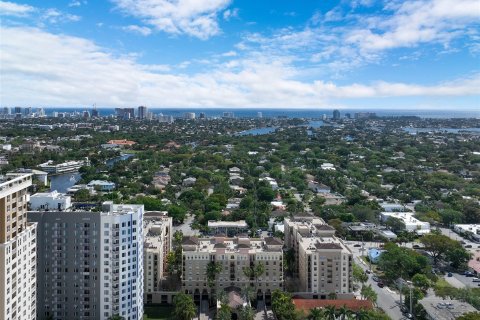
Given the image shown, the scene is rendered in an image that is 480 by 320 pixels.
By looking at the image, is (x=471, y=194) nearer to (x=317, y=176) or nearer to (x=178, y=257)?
(x=317, y=176)

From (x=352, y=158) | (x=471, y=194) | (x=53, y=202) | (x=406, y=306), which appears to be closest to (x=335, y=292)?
(x=406, y=306)

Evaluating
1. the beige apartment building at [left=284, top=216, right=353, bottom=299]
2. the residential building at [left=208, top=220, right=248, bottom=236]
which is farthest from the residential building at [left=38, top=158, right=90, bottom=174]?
the beige apartment building at [left=284, top=216, right=353, bottom=299]

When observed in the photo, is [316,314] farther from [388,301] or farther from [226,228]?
[226,228]

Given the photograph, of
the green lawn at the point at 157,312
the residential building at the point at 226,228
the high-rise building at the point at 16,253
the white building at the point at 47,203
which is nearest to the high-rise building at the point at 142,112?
the residential building at the point at 226,228

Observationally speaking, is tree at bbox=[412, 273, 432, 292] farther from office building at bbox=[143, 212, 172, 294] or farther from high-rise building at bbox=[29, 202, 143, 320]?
high-rise building at bbox=[29, 202, 143, 320]

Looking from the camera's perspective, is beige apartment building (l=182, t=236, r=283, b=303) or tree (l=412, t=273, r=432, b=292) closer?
beige apartment building (l=182, t=236, r=283, b=303)

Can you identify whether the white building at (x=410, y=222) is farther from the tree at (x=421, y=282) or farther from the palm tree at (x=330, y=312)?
the palm tree at (x=330, y=312)
